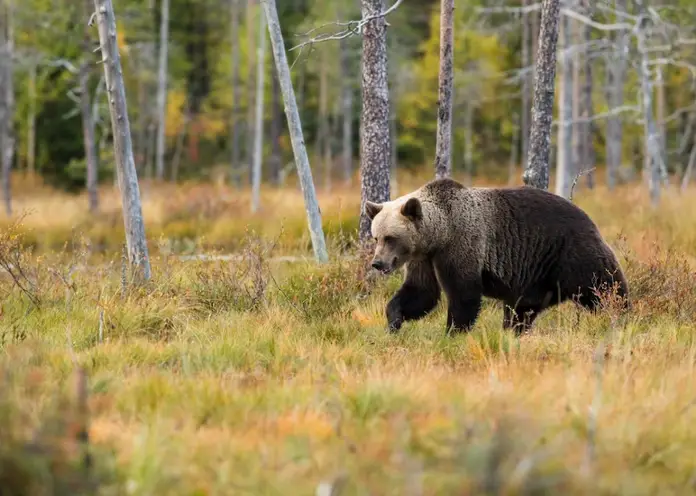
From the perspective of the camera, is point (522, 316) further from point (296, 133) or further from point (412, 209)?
point (296, 133)

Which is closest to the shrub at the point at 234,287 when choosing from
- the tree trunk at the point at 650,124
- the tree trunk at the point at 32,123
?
the tree trunk at the point at 650,124

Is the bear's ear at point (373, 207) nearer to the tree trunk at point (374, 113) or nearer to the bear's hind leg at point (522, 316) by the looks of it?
the bear's hind leg at point (522, 316)

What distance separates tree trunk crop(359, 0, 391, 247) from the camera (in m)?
10.6

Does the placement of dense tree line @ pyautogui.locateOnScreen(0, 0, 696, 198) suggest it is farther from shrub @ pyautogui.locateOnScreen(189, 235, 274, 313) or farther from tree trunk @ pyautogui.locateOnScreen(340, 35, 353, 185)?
shrub @ pyautogui.locateOnScreen(189, 235, 274, 313)

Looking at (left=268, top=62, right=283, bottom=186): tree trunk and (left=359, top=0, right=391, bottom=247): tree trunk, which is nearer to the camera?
(left=359, top=0, right=391, bottom=247): tree trunk

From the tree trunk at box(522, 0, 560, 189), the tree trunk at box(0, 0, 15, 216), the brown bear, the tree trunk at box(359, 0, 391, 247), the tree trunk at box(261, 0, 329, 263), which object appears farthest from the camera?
the tree trunk at box(0, 0, 15, 216)

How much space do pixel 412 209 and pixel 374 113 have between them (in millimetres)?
3954

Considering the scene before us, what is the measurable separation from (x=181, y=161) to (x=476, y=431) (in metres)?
42.9

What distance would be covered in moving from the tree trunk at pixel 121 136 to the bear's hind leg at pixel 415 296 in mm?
3230

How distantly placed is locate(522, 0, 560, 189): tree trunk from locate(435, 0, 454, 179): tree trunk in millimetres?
1013

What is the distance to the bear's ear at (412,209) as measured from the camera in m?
6.93

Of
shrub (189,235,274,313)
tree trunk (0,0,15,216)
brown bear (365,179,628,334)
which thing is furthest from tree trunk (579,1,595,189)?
tree trunk (0,0,15,216)

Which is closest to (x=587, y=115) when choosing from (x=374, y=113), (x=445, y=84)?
(x=445, y=84)

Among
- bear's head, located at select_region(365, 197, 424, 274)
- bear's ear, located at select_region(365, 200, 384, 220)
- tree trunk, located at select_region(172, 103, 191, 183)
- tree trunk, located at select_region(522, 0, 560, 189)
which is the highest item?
tree trunk, located at select_region(522, 0, 560, 189)
